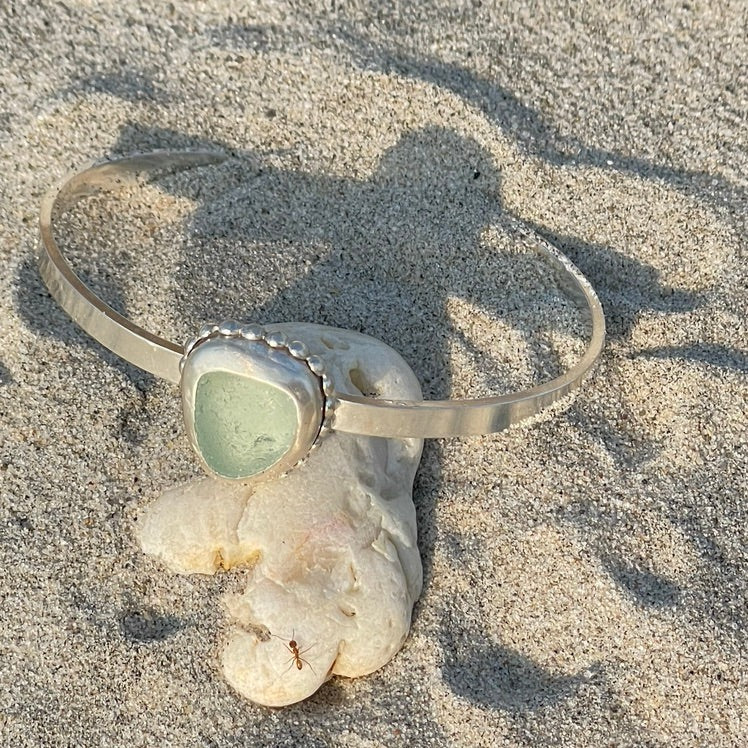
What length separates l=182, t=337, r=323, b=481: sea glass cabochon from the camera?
1.73 m

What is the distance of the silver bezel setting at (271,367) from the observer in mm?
Answer: 1722

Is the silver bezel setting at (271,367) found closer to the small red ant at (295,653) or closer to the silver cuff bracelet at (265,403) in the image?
the silver cuff bracelet at (265,403)

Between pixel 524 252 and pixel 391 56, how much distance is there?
2.26 feet

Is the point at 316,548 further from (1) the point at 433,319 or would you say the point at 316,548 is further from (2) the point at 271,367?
(1) the point at 433,319

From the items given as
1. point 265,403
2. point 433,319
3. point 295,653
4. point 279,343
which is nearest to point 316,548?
point 295,653

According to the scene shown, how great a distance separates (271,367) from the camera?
1726mm

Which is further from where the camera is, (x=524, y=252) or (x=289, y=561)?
(x=524, y=252)

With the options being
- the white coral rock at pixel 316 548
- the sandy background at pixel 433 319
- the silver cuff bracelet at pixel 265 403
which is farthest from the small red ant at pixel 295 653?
the silver cuff bracelet at pixel 265 403

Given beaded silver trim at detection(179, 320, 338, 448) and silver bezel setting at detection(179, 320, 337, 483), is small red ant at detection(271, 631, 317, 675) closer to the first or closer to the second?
silver bezel setting at detection(179, 320, 337, 483)

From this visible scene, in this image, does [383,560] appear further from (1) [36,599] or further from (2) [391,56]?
(2) [391,56]

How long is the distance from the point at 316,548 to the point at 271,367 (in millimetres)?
402

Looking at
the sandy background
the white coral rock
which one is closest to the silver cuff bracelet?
the white coral rock

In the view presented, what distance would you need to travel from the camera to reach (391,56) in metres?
2.48

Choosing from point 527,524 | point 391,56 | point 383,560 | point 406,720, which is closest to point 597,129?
point 391,56
